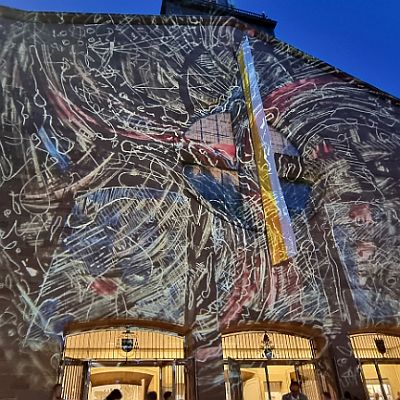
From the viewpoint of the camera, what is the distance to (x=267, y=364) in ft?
28.6

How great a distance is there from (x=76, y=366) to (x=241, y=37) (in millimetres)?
11514

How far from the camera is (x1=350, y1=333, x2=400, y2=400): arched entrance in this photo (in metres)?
8.98

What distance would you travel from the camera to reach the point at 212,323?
852 centimetres

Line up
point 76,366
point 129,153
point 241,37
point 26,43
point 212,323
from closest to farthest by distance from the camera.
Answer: point 76,366
point 212,323
point 129,153
point 26,43
point 241,37

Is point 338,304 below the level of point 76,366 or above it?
above

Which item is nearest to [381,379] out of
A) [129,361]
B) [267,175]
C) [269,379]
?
[269,379]

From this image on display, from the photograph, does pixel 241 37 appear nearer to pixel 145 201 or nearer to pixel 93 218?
pixel 145 201

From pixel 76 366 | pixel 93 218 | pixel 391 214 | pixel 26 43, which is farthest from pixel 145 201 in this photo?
pixel 391 214

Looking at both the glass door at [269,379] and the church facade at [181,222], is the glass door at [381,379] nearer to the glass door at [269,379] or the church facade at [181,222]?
the church facade at [181,222]

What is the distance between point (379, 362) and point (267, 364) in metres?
2.76

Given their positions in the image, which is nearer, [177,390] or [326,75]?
[177,390]

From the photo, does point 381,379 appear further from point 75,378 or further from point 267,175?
point 75,378

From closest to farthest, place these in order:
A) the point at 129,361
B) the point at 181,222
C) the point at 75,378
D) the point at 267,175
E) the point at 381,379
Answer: the point at 75,378 → the point at 129,361 → the point at 381,379 → the point at 181,222 → the point at 267,175

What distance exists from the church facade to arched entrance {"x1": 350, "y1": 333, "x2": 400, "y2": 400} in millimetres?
44
